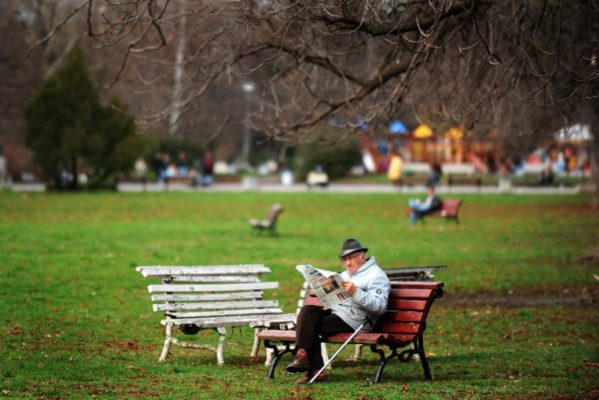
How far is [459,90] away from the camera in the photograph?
16.8m

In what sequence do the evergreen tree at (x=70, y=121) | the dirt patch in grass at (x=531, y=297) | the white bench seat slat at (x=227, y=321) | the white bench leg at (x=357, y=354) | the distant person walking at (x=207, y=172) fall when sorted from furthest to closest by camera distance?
the distant person walking at (x=207, y=172), the evergreen tree at (x=70, y=121), the dirt patch in grass at (x=531, y=297), the white bench leg at (x=357, y=354), the white bench seat slat at (x=227, y=321)

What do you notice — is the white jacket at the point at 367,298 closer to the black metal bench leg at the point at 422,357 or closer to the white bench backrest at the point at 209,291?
the black metal bench leg at the point at 422,357

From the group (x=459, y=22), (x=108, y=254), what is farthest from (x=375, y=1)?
(x=108, y=254)

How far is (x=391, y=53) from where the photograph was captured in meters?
16.5

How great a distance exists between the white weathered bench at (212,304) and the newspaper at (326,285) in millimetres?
1764

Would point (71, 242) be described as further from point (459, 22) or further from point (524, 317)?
point (459, 22)

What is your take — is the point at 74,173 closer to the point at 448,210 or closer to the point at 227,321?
the point at 448,210

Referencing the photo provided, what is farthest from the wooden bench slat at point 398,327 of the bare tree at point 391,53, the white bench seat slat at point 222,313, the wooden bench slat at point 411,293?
the bare tree at point 391,53

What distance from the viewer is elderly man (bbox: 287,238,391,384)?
10.9 m

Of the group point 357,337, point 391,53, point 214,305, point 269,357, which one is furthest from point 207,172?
point 357,337

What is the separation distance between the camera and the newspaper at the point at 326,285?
10.5 meters

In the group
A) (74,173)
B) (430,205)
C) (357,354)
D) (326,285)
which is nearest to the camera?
(326,285)

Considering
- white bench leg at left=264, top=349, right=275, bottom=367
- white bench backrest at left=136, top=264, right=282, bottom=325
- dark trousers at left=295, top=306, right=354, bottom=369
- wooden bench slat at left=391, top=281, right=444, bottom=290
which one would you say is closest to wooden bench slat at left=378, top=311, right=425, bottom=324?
wooden bench slat at left=391, top=281, right=444, bottom=290

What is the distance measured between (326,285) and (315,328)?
54cm
